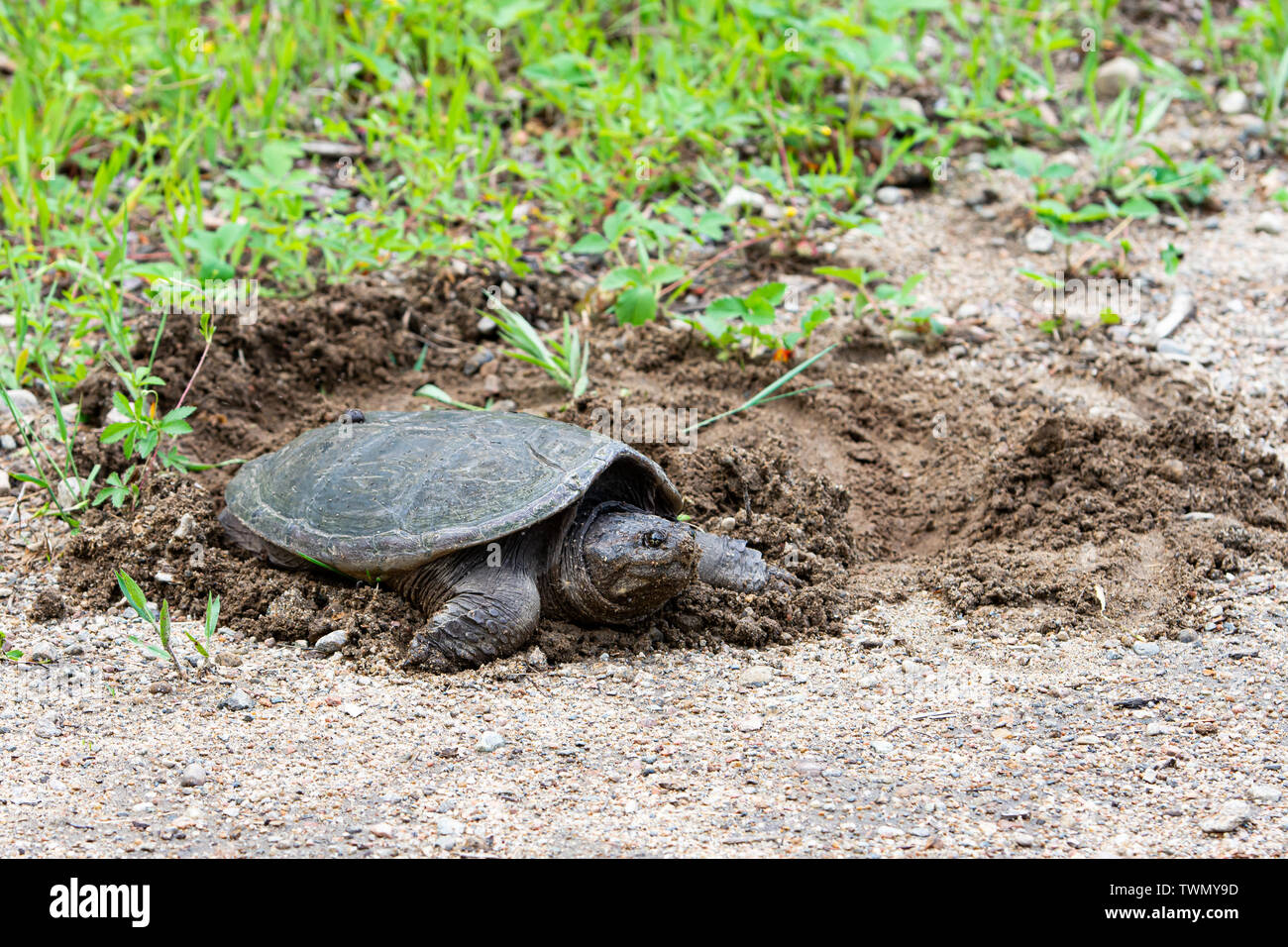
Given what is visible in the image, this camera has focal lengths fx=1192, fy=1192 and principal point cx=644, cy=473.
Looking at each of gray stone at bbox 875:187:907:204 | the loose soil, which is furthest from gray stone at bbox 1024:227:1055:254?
the loose soil

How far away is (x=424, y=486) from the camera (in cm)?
335

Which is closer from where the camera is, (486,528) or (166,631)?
(166,631)

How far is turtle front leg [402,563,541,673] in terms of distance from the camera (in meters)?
3.16

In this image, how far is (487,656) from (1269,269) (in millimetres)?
4006

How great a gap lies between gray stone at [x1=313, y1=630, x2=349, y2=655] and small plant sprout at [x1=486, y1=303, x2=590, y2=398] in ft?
4.31

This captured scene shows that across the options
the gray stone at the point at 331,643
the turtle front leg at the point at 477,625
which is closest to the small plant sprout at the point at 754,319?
the turtle front leg at the point at 477,625

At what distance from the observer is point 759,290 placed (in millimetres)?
4375

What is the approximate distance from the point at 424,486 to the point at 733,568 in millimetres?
915

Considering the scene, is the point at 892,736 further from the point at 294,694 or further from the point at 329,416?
the point at 329,416

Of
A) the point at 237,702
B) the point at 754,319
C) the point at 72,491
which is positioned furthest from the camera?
the point at 754,319

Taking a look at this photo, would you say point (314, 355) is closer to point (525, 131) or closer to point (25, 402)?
point (25, 402)

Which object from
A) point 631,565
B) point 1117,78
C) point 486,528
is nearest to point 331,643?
point 486,528

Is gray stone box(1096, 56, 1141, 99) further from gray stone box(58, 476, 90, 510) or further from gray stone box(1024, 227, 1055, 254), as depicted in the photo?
gray stone box(58, 476, 90, 510)

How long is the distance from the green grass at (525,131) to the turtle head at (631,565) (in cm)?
135
